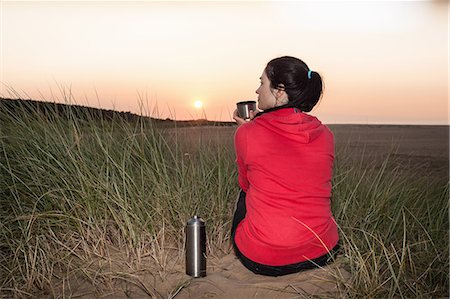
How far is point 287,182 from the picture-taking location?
2844 millimetres

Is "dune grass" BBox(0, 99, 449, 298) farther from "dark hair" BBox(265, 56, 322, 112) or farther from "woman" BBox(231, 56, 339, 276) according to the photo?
"dark hair" BBox(265, 56, 322, 112)

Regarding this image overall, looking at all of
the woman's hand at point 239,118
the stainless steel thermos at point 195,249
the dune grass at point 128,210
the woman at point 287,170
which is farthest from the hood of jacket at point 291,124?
the stainless steel thermos at point 195,249

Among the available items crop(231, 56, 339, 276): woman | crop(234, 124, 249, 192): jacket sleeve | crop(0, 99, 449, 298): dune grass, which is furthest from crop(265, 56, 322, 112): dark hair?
crop(0, 99, 449, 298): dune grass

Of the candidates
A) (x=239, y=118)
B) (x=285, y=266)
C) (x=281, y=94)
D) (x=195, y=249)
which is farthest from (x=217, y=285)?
(x=281, y=94)

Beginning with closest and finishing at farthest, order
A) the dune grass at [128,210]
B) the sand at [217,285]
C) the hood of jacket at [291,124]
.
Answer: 1. the hood of jacket at [291,124]
2. the sand at [217,285]
3. the dune grass at [128,210]

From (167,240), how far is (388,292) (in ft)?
4.75

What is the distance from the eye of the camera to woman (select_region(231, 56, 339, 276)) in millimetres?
2834

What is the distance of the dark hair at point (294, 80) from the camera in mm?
2869

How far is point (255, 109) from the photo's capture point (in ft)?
10.8

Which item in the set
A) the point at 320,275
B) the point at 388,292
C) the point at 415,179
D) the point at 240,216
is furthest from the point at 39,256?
the point at 415,179

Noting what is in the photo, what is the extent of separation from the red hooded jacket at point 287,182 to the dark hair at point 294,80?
80mm

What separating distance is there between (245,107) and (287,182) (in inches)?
25.1

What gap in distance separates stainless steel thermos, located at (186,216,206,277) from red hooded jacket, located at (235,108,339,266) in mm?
339

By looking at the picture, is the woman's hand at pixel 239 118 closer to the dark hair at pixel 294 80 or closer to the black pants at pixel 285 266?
the dark hair at pixel 294 80
